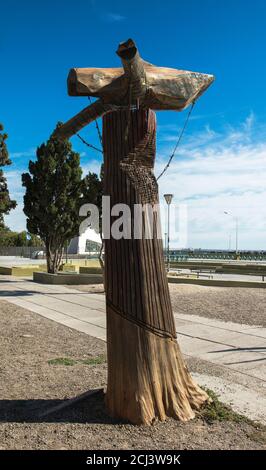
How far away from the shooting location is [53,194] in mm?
19938

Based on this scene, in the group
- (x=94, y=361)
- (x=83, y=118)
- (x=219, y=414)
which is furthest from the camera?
(x=94, y=361)

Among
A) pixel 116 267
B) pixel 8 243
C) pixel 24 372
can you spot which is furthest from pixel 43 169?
pixel 8 243

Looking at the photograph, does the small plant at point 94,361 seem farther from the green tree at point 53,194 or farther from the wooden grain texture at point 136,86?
the green tree at point 53,194

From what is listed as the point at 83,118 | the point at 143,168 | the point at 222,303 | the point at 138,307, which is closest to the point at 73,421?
the point at 138,307

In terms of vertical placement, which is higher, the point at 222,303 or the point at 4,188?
the point at 4,188

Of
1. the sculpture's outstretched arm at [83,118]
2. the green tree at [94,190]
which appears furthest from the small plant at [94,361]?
the green tree at [94,190]

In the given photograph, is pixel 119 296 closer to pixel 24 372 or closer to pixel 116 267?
pixel 116 267

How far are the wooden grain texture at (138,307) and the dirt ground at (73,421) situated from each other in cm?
20

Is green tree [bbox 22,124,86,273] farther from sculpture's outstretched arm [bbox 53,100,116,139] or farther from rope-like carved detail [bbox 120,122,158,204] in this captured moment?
rope-like carved detail [bbox 120,122,158,204]

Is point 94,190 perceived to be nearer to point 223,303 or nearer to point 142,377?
point 223,303

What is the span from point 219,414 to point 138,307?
1.33m

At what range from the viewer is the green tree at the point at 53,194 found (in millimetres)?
19609

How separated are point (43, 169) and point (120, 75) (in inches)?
637

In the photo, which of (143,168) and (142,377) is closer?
(142,377)
